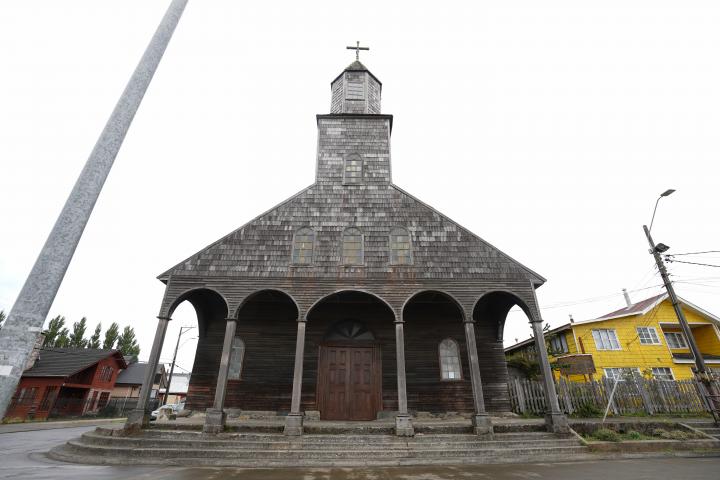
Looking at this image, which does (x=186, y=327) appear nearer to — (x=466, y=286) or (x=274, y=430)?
(x=274, y=430)

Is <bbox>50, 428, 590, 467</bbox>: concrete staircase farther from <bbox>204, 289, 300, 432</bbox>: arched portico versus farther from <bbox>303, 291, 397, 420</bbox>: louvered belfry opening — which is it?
<bbox>204, 289, 300, 432</bbox>: arched portico

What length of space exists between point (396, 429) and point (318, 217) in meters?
7.61

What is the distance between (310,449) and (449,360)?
637cm

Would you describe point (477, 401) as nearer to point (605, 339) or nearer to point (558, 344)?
point (605, 339)

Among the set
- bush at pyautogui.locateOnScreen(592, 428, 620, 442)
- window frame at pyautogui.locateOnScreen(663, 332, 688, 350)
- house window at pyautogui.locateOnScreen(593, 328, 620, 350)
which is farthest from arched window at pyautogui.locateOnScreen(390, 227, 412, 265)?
window frame at pyautogui.locateOnScreen(663, 332, 688, 350)

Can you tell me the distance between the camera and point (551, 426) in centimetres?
950

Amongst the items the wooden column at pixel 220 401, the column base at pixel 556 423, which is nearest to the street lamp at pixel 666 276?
the column base at pixel 556 423

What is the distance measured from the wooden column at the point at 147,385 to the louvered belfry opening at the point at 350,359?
4.75 m

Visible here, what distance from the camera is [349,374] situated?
1218 centimetres

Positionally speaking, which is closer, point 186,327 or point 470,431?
point 470,431

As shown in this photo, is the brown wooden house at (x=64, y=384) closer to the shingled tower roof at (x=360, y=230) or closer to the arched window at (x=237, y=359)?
the arched window at (x=237, y=359)

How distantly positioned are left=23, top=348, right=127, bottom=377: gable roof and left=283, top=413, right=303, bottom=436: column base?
2897 centimetres

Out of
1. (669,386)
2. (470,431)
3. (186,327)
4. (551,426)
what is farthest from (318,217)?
(186,327)

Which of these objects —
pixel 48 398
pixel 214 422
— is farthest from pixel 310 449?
pixel 48 398
